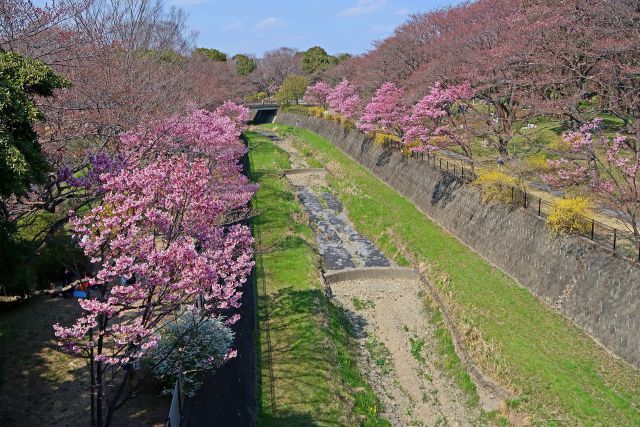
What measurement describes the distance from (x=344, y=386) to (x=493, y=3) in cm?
3078

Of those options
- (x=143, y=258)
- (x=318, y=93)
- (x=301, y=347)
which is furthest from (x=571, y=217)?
(x=318, y=93)

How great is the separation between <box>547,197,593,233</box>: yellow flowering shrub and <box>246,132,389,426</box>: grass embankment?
362 inches

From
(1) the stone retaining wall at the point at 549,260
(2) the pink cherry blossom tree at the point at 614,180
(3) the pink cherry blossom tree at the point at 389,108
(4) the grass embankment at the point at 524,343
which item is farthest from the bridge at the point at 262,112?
(2) the pink cherry blossom tree at the point at 614,180

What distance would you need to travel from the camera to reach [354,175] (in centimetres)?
4309

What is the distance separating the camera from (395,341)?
1855cm

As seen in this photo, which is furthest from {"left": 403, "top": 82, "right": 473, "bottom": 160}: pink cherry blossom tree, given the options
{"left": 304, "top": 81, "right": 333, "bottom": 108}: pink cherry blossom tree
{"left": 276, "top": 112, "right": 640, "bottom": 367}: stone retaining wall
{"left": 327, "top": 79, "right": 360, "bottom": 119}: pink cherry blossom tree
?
{"left": 304, "top": 81, "right": 333, "bottom": 108}: pink cherry blossom tree

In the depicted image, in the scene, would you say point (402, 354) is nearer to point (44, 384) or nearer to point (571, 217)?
point (571, 217)

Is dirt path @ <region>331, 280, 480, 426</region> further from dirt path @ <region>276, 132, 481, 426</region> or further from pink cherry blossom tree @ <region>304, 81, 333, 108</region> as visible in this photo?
pink cherry blossom tree @ <region>304, 81, 333, 108</region>

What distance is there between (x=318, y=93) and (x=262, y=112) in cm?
1724

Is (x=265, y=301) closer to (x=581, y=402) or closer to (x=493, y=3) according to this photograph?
(x=581, y=402)

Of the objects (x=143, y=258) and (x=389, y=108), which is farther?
(x=389, y=108)

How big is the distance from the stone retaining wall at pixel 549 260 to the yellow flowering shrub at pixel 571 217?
51 cm

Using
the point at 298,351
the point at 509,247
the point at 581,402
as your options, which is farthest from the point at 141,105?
the point at 581,402

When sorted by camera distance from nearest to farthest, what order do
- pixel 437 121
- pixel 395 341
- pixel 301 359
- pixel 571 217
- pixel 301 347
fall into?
1. pixel 301 359
2. pixel 301 347
3. pixel 395 341
4. pixel 571 217
5. pixel 437 121
